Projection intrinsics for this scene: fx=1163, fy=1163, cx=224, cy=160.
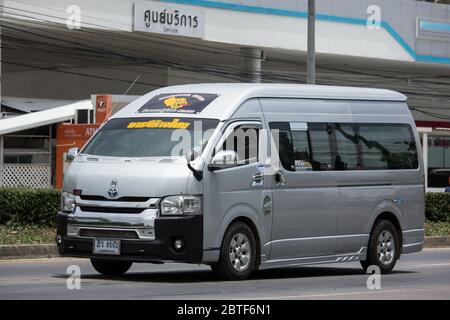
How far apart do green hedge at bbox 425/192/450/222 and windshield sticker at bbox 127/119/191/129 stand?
15.0m

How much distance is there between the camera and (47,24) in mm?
36781

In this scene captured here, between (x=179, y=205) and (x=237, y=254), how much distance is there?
1.15 meters

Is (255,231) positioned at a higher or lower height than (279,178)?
lower

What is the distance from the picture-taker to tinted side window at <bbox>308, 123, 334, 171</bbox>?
15672 millimetres

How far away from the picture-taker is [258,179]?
48.1 feet

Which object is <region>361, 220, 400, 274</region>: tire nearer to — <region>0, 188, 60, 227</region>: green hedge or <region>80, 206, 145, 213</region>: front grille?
<region>80, 206, 145, 213</region>: front grille

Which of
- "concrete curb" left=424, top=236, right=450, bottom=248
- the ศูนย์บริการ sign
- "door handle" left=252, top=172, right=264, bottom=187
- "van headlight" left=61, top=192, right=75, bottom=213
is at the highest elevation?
the ศูนย์บริการ sign

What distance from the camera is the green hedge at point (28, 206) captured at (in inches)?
822

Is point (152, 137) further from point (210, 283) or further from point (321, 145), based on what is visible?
point (321, 145)

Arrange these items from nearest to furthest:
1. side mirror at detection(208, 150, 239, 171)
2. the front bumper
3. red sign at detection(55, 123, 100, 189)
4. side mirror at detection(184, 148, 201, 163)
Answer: the front bumper
side mirror at detection(184, 148, 201, 163)
side mirror at detection(208, 150, 239, 171)
red sign at detection(55, 123, 100, 189)

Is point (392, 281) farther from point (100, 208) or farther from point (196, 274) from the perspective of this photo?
point (100, 208)


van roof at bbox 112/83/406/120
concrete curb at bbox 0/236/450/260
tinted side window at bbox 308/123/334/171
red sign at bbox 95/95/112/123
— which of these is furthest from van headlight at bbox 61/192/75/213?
red sign at bbox 95/95/112/123

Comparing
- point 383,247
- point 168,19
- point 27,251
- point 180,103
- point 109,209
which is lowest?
point 27,251

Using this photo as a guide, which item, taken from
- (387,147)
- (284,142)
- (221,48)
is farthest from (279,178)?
(221,48)
